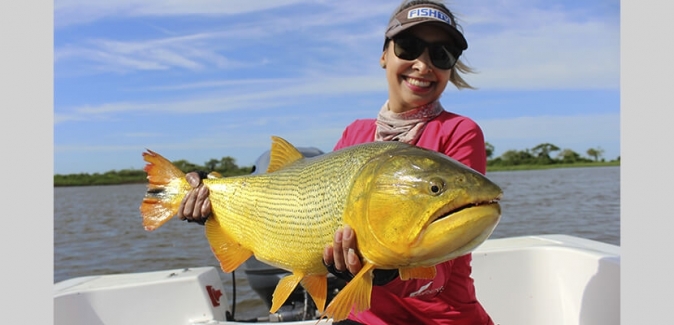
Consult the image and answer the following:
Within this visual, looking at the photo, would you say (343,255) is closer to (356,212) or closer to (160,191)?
(356,212)

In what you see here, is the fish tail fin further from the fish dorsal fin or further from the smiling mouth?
the smiling mouth

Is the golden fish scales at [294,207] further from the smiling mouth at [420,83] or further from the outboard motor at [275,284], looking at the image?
the outboard motor at [275,284]

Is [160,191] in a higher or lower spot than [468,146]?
lower

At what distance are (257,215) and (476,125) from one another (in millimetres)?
1270

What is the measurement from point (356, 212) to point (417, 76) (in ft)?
3.84

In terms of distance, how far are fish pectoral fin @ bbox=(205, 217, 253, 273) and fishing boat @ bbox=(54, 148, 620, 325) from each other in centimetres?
200

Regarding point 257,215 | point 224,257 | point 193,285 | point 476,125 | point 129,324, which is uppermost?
point 476,125

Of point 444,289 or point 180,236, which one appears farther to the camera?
point 180,236

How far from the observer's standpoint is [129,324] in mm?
4895

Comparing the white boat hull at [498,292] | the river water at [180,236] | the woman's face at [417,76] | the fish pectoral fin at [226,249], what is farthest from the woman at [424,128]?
the river water at [180,236]

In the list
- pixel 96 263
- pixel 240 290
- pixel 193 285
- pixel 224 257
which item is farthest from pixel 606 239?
pixel 96 263

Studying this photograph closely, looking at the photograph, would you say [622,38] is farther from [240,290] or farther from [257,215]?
[240,290]

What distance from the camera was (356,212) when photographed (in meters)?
2.01

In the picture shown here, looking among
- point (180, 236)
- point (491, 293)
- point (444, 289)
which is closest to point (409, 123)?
point (444, 289)
